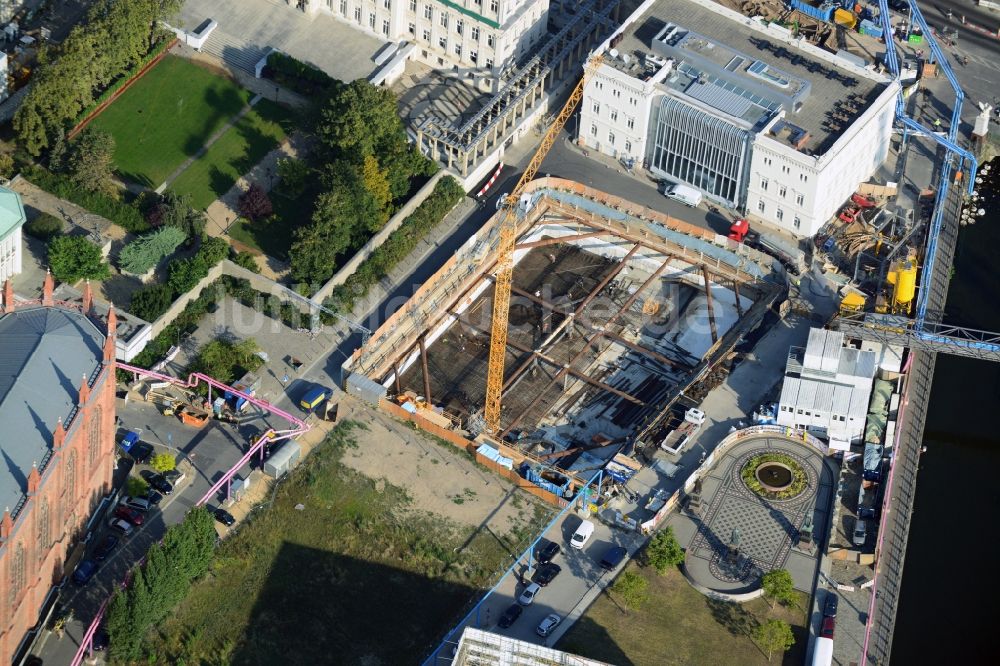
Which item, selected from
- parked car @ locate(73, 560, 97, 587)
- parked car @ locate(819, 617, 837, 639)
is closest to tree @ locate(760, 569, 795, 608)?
parked car @ locate(819, 617, 837, 639)

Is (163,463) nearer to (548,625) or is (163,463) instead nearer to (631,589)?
(548,625)

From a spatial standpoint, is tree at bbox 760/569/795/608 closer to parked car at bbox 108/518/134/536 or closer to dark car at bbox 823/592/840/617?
dark car at bbox 823/592/840/617

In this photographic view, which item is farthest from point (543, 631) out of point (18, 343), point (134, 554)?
point (18, 343)

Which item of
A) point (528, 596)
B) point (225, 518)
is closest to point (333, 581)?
point (225, 518)

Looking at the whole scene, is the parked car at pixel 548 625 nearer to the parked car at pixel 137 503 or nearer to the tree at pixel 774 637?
the tree at pixel 774 637

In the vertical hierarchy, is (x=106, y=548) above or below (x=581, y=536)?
below
